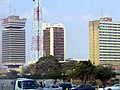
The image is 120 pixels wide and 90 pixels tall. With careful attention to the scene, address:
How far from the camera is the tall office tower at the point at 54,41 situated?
15993 cm

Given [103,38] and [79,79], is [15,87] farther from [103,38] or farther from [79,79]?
[103,38]

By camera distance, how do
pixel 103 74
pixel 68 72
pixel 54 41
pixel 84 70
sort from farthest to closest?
pixel 54 41, pixel 68 72, pixel 103 74, pixel 84 70

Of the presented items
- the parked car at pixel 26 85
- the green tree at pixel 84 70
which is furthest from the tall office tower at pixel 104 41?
the parked car at pixel 26 85

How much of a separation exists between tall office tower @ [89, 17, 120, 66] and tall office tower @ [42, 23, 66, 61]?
12.9 metres

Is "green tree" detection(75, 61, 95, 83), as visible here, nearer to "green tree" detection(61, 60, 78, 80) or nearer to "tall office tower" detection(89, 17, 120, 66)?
"green tree" detection(61, 60, 78, 80)

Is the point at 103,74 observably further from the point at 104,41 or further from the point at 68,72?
the point at 104,41

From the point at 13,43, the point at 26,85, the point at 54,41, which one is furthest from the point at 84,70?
the point at 54,41

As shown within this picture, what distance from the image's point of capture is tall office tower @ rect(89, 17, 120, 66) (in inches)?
5950

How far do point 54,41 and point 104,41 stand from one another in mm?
20477

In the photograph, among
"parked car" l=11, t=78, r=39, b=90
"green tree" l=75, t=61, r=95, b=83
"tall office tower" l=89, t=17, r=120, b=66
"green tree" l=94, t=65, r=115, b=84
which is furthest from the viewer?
"tall office tower" l=89, t=17, r=120, b=66

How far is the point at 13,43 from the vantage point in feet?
431

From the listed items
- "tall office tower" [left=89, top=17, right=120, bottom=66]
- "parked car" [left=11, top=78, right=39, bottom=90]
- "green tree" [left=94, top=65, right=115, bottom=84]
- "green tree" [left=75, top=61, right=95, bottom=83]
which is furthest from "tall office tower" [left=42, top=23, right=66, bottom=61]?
"parked car" [left=11, top=78, right=39, bottom=90]

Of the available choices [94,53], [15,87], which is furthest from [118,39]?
[15,87]

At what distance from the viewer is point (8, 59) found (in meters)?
134
